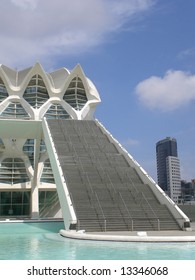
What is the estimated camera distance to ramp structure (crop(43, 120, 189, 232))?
58.1ft

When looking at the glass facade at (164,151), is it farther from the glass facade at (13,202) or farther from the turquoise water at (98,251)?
the turquoise water at (98,251)

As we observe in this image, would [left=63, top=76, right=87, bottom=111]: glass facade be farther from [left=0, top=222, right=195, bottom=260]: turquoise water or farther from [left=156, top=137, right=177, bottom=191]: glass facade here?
[left=156, top=137, right=177, bottom=191]: glass facade

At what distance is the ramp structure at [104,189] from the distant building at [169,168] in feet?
229

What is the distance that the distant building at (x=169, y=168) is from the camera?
338ft

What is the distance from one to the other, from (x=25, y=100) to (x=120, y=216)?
104 feet

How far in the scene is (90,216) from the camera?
58.6ft

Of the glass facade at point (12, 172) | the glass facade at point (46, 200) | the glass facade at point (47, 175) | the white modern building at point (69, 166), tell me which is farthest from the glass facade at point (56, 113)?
the glass facade at point (46, 200)

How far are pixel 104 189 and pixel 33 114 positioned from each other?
2658 cm

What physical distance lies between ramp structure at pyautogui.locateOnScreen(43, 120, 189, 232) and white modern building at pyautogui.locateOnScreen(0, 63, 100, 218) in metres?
10.4

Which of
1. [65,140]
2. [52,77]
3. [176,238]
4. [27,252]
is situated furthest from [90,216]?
[52,77]

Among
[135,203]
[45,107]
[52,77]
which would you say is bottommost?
[135,203]

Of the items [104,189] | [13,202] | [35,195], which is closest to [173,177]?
[13,202]

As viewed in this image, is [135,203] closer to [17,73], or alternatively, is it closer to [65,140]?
[65,140]

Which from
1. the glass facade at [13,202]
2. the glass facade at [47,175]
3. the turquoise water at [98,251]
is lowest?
the turquoise water at [98,251]
